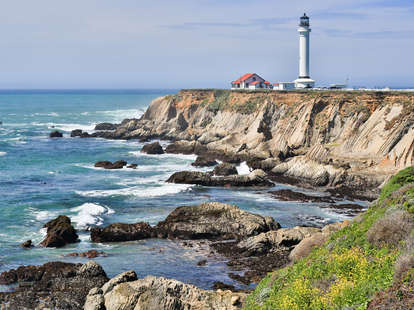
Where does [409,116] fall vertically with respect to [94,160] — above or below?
above

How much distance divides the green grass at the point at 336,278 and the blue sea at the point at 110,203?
24.0 ft

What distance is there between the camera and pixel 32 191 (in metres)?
48.2

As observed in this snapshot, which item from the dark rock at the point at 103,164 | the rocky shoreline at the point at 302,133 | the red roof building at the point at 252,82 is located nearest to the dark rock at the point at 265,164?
the rocky shoreline at the point at 302,133

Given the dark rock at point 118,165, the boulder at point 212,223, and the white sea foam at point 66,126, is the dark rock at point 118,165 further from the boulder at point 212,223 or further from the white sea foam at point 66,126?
the white sea foam at point 66,126

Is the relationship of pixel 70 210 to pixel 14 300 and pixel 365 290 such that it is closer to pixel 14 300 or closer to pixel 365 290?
pixel 14 300

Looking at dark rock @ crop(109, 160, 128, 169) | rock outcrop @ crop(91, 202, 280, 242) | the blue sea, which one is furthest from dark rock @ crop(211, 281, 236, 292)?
dark rock @ crop(109, 160, 128, 169)

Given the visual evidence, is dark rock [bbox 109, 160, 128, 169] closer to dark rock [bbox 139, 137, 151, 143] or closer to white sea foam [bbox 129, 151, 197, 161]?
white sea foam [bbox 129, 151, 197, 161]

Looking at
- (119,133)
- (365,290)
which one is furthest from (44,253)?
(119,133)

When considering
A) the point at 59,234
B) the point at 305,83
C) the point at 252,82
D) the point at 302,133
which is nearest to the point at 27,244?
the point at 59,234

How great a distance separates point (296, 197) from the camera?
45312mm

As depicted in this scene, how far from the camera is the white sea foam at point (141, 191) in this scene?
4672cm

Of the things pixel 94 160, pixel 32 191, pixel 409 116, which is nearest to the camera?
pixel 32 191

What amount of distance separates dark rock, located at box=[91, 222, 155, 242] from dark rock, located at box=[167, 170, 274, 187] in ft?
54.5

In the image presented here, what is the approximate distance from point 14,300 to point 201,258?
10717 mm
